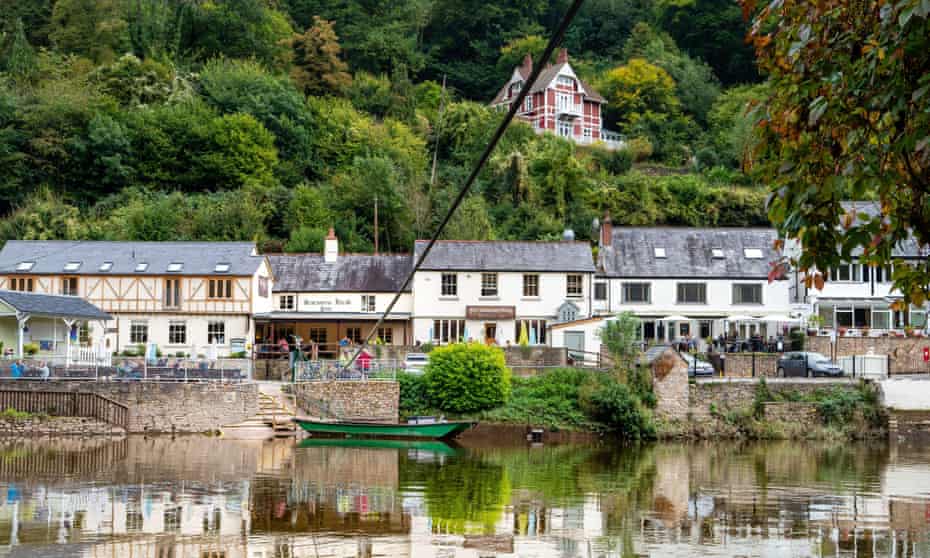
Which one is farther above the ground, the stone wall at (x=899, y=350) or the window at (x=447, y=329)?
the window at (x=447, y=329)

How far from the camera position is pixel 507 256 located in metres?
45.0

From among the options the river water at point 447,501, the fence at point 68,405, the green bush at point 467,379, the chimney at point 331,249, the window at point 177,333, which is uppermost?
the chimney at point 331,249

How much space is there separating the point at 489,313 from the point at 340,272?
21.1 ft

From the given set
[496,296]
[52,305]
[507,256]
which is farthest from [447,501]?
[507,256]

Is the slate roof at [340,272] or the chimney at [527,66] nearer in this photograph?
the slate roof at [340,272]

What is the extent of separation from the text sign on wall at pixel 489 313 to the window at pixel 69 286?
14.7 m

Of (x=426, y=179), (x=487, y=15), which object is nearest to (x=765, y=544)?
(x=426, y=179)

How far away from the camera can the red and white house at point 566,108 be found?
72938mm

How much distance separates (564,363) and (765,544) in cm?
2012

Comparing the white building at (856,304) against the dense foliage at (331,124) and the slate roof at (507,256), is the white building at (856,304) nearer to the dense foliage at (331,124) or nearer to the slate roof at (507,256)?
the slate roof at (507,256)

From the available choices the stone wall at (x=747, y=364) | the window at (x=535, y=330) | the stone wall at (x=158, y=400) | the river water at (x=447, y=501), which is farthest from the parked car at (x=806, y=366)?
the stone wall at (x=158, y=400)

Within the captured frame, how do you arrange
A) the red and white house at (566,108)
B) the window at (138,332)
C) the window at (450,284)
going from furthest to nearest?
1. the red and white house at (566,108)
2. the window at (450,284)
3. the window at (138,332)

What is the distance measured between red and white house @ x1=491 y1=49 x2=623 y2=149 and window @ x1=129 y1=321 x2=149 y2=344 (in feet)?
112

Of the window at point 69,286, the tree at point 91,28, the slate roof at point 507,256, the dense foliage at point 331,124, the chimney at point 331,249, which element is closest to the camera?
the window at point 69,286
